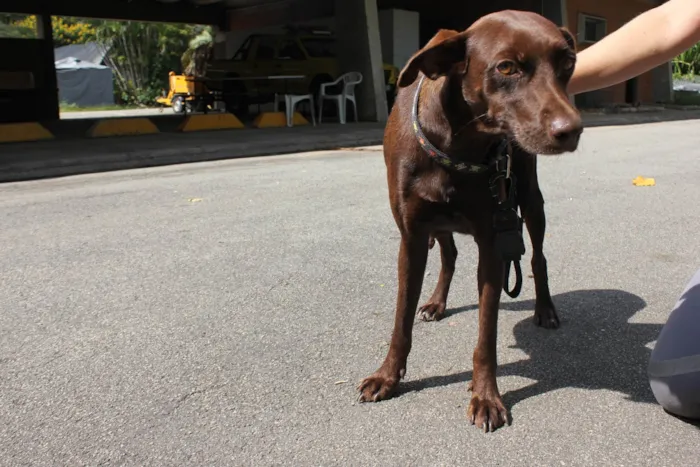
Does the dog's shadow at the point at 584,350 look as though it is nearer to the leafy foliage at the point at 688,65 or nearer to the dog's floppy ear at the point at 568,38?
the dog's floppy ear at the point at 568,38

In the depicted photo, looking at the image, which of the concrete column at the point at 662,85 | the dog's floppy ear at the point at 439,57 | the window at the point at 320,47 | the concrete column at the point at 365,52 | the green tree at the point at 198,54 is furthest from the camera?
the green tree at the point at 198,54

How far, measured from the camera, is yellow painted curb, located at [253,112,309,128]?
47.9 ft

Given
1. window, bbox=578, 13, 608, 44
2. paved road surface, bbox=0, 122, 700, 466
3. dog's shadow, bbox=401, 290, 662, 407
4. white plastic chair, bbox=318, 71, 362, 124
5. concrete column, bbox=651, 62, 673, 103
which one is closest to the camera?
paved road surface, bbox=0, 122, 700, 466

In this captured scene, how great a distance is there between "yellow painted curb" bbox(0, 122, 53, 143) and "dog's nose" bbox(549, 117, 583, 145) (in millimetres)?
11552

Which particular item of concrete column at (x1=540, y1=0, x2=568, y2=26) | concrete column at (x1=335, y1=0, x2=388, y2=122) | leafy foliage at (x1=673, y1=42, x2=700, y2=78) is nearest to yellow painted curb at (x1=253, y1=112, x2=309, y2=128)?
concrete column at (x1=335, y1=0, x2=388, y2=122)

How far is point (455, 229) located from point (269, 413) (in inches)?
38.9

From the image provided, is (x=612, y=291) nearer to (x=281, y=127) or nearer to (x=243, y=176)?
(x=243, y=176)

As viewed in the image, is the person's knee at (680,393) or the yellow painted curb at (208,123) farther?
the yellow painted curb at (208,123)

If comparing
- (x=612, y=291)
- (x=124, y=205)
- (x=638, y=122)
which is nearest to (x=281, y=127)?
(x=124, y=205)

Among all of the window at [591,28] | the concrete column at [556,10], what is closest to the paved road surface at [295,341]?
the concrete column at [556,10]

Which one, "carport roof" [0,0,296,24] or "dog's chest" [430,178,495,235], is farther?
"carport roof" [0,0,296,24]

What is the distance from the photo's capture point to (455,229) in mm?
2426

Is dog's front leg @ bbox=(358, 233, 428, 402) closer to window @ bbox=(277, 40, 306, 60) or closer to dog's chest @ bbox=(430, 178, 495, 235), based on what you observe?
dog's chest @ bbox=(430, 178, 495, 235)

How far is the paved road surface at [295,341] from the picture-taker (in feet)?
7.33
